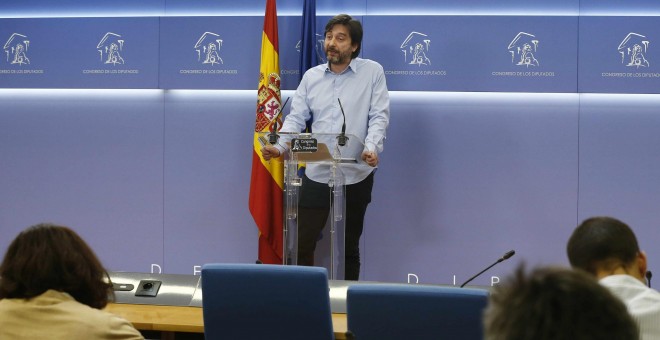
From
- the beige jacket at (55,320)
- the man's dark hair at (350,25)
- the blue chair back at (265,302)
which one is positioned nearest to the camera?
the beige jacket at (55,320)

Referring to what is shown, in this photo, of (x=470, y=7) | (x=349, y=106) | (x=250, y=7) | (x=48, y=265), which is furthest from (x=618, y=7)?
(x=48, y=265)

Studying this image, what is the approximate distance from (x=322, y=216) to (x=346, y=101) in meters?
0.90

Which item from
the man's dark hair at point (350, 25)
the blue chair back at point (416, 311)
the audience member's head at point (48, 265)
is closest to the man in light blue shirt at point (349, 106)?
the man's dark hair at point (350, 25)

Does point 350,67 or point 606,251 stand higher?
point 350,67

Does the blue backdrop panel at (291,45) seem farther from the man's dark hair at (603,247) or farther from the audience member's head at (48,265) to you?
the audience member's head at (48,265)

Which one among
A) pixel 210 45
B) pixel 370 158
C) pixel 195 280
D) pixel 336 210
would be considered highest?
pixel 210 45

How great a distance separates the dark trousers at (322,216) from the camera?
205 inches

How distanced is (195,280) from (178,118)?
292 cm

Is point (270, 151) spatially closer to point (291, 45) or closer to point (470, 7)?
point (291, 45)

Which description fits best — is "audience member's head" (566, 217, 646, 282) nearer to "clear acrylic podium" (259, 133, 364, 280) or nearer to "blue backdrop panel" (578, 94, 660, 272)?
"clear acrylic podium" (259, 133, 364, 280)

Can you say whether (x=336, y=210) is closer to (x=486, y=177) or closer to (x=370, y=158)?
(x=370, y=158)

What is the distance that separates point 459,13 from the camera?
6.49 m

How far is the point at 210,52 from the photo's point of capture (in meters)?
6.69

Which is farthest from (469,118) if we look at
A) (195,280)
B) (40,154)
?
(40,154)
